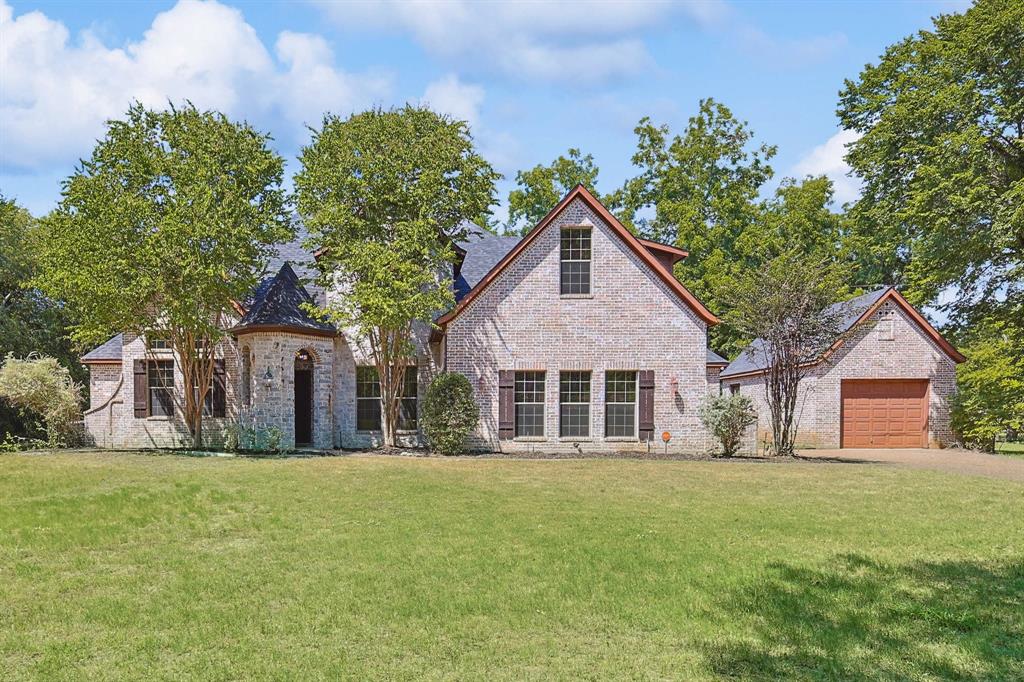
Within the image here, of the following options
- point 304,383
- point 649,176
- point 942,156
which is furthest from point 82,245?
point 649,176

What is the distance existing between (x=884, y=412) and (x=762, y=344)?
5315 mm

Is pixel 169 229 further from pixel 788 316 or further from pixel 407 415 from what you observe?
pixel 788 316

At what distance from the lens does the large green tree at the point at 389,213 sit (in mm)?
19406

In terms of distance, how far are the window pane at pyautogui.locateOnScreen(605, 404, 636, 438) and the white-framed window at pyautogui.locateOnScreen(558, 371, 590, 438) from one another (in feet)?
2.10

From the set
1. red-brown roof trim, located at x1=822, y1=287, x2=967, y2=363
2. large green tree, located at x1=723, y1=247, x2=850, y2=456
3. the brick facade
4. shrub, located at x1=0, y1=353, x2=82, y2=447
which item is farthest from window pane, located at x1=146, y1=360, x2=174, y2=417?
red-brown roof trim, located at x1=822, y1=287, x2=967, y2=363

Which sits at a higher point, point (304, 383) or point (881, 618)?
point (304, 383)

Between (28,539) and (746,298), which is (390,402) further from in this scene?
(28,539)

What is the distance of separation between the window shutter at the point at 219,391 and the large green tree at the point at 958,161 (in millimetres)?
23638

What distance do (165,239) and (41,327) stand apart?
56.6ft

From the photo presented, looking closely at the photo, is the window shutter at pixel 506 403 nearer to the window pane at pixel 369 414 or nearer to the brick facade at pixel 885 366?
the window pane at pixel 369 414

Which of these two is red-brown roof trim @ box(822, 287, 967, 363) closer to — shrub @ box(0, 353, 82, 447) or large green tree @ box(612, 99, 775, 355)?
large green tree @ box(612, 99, 775, 355)

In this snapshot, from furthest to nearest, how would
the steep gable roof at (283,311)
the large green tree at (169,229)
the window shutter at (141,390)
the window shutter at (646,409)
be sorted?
1. the window shutter at (141,390)
2. the window shutter at (646,409)
3. the steep gable roof at (283,311)
4. the large green tree at (169,229)

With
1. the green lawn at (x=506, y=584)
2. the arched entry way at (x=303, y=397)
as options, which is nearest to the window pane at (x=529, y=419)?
the arched entry way at (x=303, y=397)

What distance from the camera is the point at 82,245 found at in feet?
60.0
